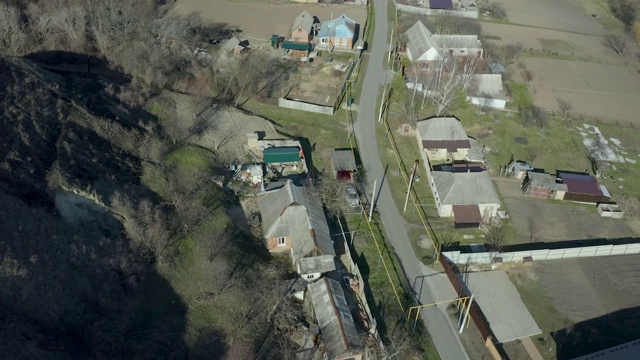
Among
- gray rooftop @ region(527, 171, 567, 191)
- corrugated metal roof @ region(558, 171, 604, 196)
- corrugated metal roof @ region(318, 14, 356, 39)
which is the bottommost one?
corrugated metal roof @ region(558, 171, 604, 196)

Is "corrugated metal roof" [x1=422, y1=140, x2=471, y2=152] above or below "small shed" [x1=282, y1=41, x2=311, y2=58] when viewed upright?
below

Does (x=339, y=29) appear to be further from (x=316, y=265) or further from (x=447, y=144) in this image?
(x=316, y=265)

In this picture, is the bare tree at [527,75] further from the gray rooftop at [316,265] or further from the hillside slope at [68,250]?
the hillside slope at [68,250]

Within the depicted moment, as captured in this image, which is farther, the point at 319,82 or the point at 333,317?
the point at 319,82

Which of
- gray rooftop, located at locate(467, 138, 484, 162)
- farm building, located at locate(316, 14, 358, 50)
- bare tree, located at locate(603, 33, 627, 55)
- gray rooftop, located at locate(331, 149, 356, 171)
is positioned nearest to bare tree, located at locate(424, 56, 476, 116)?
gray rooftop, located at locate(467, 138, 484, 162)

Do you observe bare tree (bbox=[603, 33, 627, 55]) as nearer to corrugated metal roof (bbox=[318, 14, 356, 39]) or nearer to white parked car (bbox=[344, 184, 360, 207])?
corrugated metal roof (bbox=[318, 14, 356, 39])

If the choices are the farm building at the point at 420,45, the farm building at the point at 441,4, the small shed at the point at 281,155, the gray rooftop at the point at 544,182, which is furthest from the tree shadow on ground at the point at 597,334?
the farm building at the point at 441,4

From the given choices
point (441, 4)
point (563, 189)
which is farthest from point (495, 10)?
point (563, 189)
